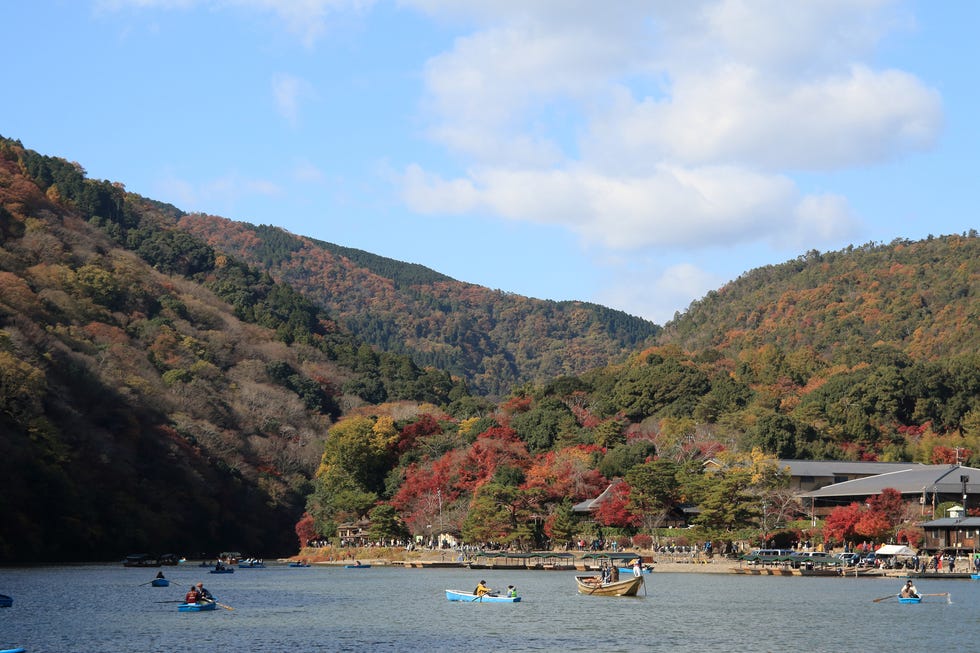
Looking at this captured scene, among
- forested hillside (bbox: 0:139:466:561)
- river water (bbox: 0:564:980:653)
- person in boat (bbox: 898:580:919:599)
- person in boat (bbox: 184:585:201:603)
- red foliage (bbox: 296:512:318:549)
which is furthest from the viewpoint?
red foliage (bbox: 296:512:318:549)

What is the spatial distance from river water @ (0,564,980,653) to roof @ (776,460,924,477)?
20.1 m

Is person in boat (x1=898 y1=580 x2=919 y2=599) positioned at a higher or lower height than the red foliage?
lower

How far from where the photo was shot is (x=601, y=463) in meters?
90.5

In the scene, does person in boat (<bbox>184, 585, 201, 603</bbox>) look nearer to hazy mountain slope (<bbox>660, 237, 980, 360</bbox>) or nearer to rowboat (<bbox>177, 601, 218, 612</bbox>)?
rowboat (<bbox>177, 601, 218, 612</bbox>)

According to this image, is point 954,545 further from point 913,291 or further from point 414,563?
point 913,291

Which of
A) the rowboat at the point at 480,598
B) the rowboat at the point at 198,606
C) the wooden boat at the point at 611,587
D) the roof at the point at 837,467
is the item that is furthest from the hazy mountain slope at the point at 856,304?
the rowboat at the point at 198,606

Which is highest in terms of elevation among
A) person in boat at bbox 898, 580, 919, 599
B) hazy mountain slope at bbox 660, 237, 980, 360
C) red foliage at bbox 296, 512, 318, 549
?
hazy mountain slope at bbox 660, 237, 980, 360

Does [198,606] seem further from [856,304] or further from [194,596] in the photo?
[856,304]

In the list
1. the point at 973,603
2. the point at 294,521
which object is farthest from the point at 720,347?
the point at 973,603

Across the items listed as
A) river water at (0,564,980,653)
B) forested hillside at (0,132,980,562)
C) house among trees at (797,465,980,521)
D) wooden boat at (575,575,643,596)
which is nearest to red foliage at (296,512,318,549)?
forested hillside at (0,132,980,562)

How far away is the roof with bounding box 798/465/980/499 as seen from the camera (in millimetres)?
76375

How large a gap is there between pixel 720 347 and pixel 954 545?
87569mm

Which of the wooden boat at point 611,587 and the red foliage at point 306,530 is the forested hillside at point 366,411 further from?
the wooden boat at point 611,587

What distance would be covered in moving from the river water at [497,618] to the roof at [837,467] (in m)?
20.1
